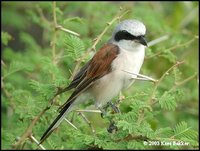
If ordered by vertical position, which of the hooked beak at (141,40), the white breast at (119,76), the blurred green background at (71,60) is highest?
the hooked beak at (141,40)

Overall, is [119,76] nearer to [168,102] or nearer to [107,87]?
[107,87]

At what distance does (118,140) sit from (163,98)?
38 cm

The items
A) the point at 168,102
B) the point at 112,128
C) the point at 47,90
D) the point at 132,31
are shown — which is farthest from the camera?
the point at 132,31

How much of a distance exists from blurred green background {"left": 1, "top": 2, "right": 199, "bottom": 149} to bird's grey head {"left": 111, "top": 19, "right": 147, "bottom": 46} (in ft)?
0.96

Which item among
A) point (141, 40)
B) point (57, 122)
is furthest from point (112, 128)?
point (141, 40)

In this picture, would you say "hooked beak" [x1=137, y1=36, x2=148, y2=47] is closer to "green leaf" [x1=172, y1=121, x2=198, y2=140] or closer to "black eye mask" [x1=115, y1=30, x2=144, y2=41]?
"black eye mask" [x1=115, y1=30, x2=144, y2=41]

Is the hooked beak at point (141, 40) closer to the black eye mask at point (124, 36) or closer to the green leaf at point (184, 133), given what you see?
the black eye mask at point (124, 36)

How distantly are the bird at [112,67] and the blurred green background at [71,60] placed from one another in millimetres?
139

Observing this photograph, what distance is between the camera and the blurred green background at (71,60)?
13.6ft

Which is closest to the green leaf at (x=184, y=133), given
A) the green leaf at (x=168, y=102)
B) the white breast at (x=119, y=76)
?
the green leaf at (x=168, y=102)

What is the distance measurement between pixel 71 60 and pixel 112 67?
1.15 m

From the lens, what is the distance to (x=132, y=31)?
13.1 ft

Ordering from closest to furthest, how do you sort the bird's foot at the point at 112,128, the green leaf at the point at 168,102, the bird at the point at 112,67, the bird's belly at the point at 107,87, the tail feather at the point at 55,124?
the green leaf at the point at 168,102, the bird's foot at the point at 112,128, the tail feather at the point at 55,124, the bird at the point at 112,67, the bird's belly at the point at 107,87

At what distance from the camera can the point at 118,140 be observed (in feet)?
11.6
